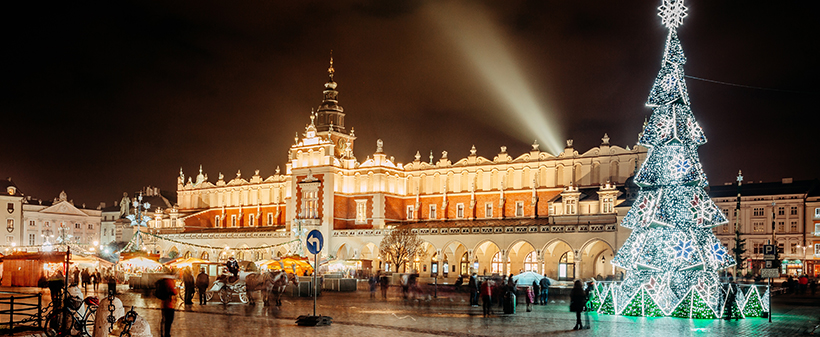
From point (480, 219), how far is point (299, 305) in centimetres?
4257

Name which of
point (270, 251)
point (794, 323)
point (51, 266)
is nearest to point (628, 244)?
point (794, 323)

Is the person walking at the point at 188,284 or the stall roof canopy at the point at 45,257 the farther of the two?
the stall roof canopy at the point at 45,257

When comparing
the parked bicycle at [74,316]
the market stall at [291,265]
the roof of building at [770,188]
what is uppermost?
the roof of building at [770,188]

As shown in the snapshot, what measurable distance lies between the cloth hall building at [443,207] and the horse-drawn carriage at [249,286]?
85.0ft

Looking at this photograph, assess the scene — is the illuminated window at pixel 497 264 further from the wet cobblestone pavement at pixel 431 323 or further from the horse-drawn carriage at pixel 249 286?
the horse-drawn carriage at pixel 249 286

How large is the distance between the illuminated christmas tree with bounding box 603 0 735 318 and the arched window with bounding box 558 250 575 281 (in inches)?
1306

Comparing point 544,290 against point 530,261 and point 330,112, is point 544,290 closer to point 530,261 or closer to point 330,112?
point 530,261

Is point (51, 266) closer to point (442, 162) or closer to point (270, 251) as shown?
point (270, 251)

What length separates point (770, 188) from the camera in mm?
71375

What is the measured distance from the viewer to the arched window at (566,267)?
2274 inches

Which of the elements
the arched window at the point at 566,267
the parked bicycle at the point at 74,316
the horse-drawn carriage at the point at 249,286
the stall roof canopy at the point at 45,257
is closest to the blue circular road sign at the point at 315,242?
the parked bicycle at the point at 74,316

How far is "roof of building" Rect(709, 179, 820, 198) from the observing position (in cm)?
6831

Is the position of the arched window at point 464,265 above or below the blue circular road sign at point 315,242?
below

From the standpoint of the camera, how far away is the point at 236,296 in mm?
28953
